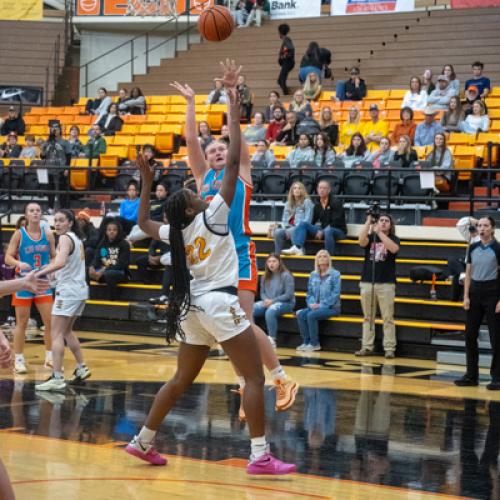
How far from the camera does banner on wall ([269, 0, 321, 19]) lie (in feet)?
80.2

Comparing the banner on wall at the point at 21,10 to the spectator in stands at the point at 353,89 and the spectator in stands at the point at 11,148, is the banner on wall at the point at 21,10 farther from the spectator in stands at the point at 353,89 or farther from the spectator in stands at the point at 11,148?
the spectator in stands at the point at 353,89

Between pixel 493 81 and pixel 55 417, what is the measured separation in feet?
47.0

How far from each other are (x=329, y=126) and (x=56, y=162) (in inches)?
207

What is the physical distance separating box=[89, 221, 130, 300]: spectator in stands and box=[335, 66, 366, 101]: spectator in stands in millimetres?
6417

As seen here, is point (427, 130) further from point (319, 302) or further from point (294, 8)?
point (294, 8)

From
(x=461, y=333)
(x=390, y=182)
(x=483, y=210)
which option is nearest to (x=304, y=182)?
(x=390, y=182)

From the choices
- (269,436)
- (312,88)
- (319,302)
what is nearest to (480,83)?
(312,88)

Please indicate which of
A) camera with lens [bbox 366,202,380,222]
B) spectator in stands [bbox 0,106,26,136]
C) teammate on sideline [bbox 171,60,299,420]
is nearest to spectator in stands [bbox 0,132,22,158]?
spectator in stands [bbox 0,106,26,136]

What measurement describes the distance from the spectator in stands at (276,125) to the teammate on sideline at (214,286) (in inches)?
497

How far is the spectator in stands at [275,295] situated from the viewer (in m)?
14.1

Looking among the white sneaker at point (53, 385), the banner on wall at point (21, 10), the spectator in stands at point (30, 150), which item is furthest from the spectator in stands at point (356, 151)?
the banner on wall at point (21, 10)

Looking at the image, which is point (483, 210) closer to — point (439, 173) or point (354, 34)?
point (439, 173)

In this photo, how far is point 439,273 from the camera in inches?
565

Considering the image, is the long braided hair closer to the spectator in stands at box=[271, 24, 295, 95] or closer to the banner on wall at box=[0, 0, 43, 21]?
the spectator in stands at box=[271, 24, 295, 95]
